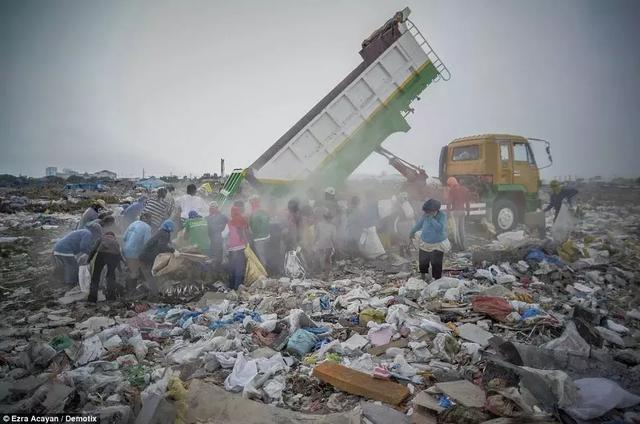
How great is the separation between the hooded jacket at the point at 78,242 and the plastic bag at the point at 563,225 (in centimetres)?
896

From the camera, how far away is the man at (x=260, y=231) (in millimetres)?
6422

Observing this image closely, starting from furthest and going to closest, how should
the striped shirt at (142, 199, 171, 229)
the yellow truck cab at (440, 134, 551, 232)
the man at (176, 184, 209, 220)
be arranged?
the yellow truck cab at (440, 134, 551, 232)
the man at (176, 184, 209, 220)
the striped shirt at (142, 199, 171, 229)

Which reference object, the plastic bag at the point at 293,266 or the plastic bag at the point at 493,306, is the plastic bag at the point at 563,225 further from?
the plastic bag at the point at 293,266

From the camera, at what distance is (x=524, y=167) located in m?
8.77

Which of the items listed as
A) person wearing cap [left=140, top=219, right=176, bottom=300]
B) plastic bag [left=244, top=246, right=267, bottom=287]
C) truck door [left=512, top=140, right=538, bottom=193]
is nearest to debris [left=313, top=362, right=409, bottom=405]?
plastic bag [left=244, top=246, right=267, bottom=287]

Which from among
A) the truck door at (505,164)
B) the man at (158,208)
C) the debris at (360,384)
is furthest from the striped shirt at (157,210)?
the truck door at (505,164)

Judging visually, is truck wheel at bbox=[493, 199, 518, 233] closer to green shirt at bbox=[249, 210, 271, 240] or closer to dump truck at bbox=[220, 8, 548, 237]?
dump truck at bbox=[220, 8, 548, 237]

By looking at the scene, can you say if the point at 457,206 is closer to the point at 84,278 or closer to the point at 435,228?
the point at 435,228

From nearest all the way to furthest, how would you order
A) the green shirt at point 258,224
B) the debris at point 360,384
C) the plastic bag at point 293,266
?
1. the debris at point 360,384
2. the plastic bag at point 293,266
3. the green shirt at point 258,224

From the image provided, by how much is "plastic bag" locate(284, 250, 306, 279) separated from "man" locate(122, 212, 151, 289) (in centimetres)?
247

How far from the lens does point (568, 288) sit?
5.09m

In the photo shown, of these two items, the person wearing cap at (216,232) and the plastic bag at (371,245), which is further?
the plastic bag at (371,245)

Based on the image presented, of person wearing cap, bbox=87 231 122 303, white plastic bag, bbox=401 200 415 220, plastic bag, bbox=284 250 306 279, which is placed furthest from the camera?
white plastic bag, bbox=401 200 415 220

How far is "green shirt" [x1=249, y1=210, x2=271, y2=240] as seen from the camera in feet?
21.1
